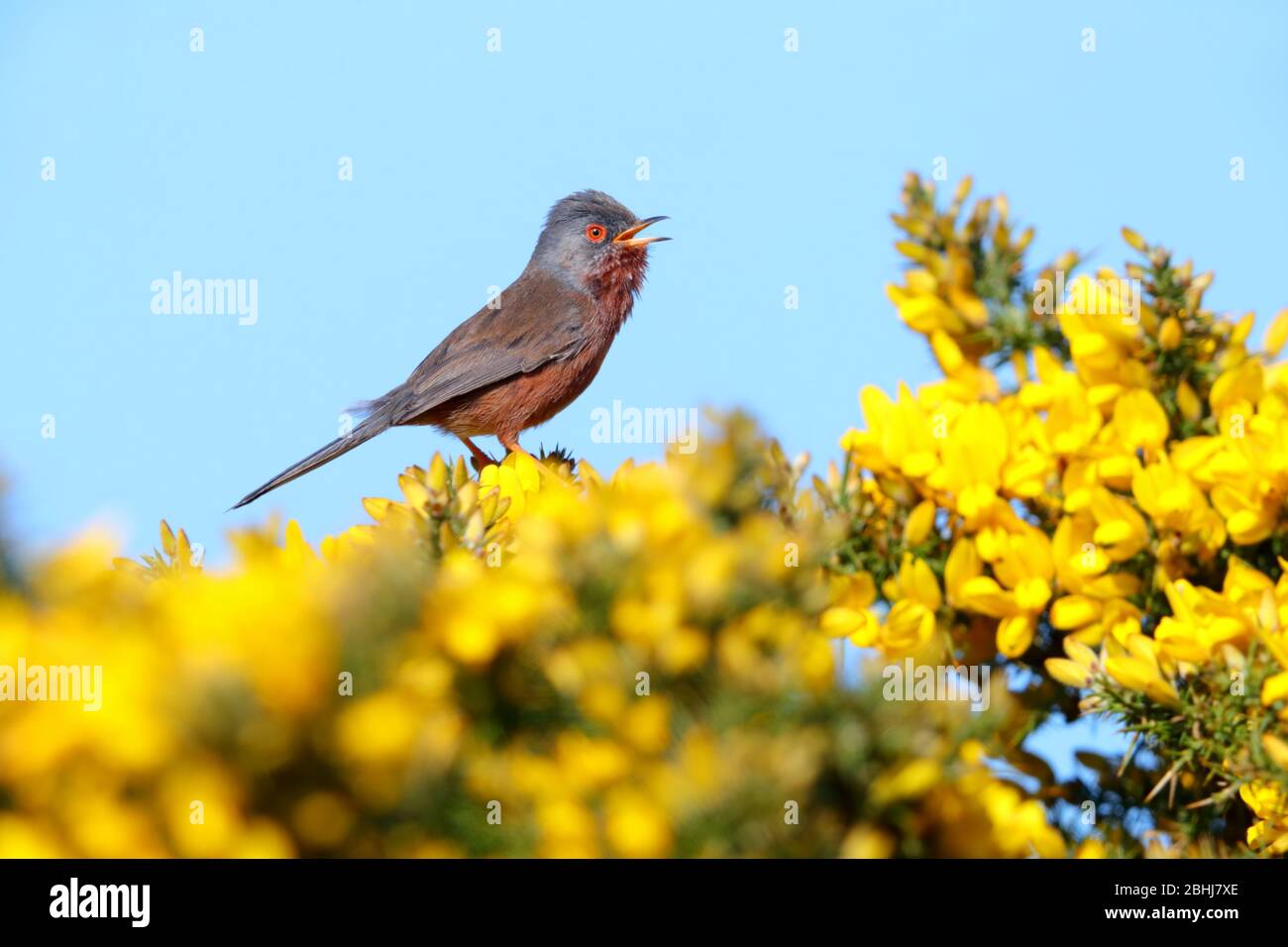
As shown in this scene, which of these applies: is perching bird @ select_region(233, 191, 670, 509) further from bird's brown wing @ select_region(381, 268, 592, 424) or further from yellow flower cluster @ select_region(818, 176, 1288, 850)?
yellow flower cluster @ select_region(818, 176, 1288, 850)

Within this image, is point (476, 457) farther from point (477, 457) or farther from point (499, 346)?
point (499, 346)

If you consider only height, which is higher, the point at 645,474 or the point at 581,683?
the point at 645,474

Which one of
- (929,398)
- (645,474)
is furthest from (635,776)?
(929,398)

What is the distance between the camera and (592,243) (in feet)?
25.9

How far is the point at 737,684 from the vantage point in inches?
55.9

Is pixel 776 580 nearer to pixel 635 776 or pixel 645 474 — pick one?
pixel 635 776

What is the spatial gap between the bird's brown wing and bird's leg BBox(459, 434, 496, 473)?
0.29 metres

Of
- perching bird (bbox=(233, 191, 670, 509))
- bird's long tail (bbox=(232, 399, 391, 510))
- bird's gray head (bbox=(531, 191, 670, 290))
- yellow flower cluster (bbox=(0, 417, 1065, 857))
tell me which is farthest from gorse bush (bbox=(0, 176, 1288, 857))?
bird's gray head (bbox=(531, 191, 670, 290))

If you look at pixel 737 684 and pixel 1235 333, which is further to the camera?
pixel 1235 333

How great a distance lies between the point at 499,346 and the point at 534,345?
194 millimetres

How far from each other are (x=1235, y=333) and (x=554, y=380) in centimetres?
486

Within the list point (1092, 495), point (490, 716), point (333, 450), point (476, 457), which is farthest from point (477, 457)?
point (490, 716)

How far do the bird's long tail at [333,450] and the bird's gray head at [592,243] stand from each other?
1491mm

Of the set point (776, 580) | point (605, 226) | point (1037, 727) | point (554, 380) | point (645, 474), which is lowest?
point (1037, 727)
